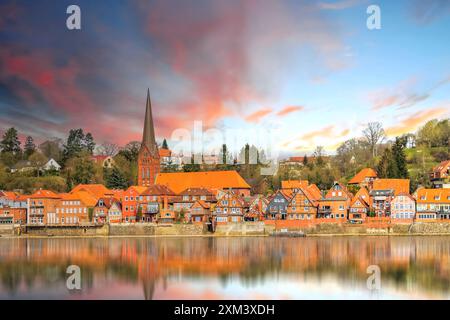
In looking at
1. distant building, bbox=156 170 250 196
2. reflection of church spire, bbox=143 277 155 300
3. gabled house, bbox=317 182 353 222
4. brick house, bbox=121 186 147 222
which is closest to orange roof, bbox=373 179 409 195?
gabled house, bbox=317 182 353 222

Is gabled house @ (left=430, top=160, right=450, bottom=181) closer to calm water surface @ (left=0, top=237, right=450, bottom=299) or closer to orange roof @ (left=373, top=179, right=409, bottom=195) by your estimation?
orange roof @ (left=373, top=179, right=409, bottom=195)

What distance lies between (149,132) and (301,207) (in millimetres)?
22885

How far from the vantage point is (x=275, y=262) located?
1415 inches

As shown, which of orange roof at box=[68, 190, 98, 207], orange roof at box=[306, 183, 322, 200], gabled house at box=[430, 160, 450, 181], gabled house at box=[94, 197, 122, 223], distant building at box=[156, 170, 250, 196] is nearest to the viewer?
orange roof at box=[306, 183, 322, 200]

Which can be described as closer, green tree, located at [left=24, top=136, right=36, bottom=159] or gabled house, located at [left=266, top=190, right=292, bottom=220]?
gabled house, located at [left=266, top=190, right=292, bottom=220]

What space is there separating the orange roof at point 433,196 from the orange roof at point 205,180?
59.5 ft

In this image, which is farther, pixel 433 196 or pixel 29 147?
pixel 29 147

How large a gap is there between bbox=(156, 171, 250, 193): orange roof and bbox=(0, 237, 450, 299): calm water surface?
718 inches

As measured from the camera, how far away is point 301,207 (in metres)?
55.5

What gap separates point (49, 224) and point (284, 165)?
28692 mm

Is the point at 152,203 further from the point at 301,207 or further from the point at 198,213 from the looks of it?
the point at 301,207

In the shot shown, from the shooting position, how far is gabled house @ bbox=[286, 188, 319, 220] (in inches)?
2174

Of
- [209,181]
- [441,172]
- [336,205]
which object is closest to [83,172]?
[209,181]

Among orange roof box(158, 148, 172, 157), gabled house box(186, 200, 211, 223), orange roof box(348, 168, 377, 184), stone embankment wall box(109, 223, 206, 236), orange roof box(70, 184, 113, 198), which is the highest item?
orange roof box(158, 148, 172, 157)
